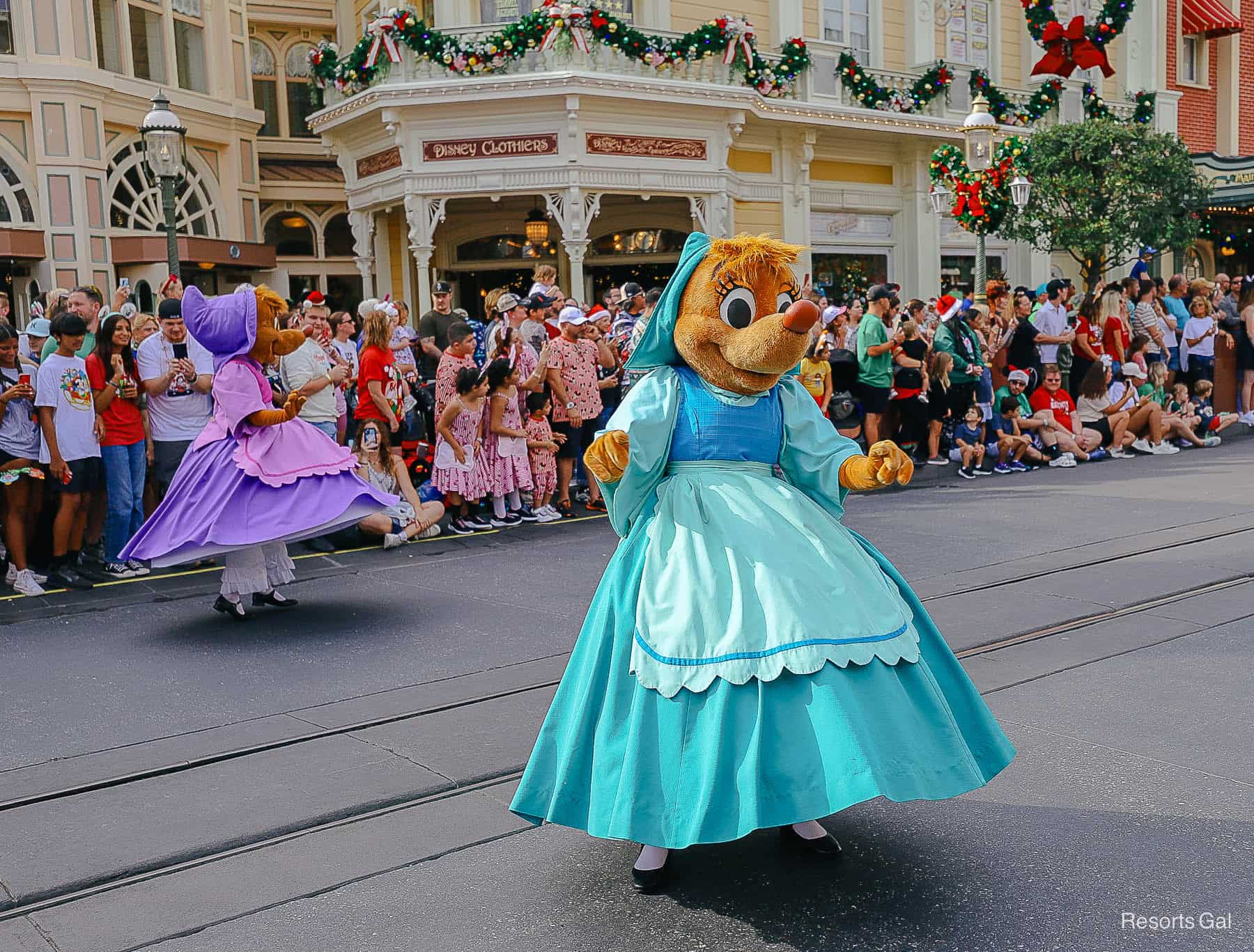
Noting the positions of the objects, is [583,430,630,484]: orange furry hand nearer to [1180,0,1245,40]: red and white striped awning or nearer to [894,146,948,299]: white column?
[894,146,948,299]: white column

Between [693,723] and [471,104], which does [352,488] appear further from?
[471,104]

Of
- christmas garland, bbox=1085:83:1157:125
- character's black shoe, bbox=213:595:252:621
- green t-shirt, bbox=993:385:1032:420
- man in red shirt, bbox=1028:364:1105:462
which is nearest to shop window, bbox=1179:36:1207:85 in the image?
christmas garland, bbox=1085:83:1157:125

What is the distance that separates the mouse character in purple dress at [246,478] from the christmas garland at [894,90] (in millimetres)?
14217

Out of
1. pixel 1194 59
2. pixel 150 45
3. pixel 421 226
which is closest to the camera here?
pixel 421 226

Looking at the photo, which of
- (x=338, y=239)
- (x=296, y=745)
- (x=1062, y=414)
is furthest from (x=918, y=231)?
(x=296, y=745)

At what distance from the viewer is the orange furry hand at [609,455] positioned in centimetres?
333

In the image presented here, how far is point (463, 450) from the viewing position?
930cm

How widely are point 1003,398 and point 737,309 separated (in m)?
9.57

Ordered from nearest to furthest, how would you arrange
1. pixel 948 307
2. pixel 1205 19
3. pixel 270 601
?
1. pixel 270 601
2. pixel 948 307
3. pixel 1205 19

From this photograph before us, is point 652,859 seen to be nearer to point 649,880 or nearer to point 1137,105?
point 649,880

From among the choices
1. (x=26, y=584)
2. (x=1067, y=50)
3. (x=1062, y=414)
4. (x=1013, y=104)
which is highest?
(x=1067, y=50)

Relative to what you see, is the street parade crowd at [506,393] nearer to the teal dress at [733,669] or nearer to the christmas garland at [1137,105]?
the teal dress at [733,669]

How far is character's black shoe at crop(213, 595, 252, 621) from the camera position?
21.6 feet

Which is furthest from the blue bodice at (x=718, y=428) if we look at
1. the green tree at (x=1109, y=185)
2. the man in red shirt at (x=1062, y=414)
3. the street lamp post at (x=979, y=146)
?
the green tree at (x=1109, y=185)
